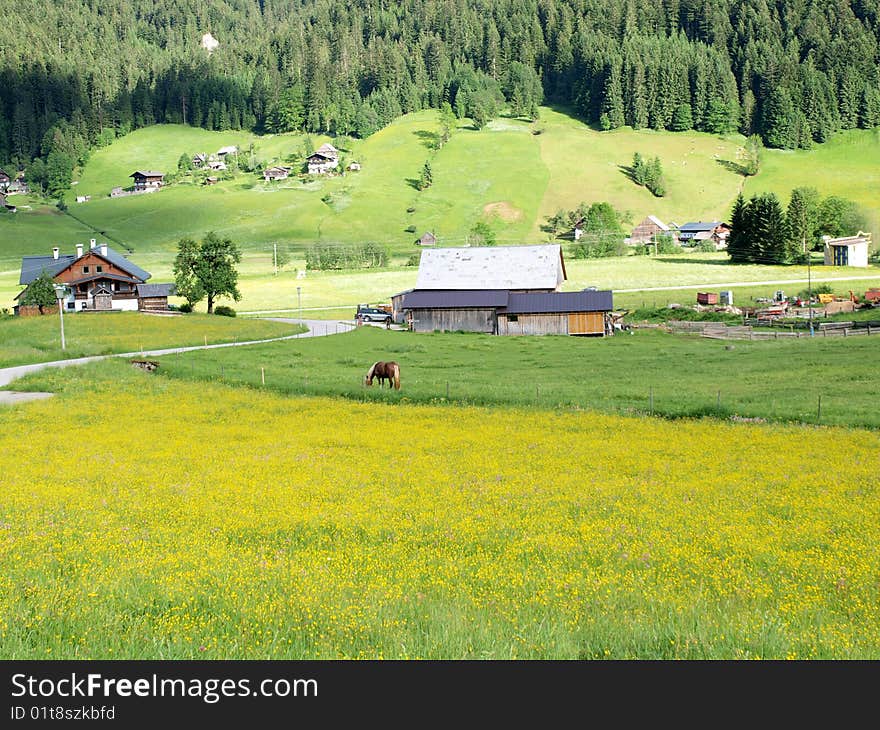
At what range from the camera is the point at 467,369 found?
2098 inches

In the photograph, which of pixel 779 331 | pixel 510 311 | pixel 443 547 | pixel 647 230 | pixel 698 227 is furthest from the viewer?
pixel 647 230

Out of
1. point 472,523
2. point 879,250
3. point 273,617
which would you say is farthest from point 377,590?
point 879,250

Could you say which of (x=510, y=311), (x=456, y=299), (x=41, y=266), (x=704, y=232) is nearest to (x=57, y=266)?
(x=41, y=266)

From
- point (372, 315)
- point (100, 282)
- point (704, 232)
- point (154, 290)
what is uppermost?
point (704, 232)

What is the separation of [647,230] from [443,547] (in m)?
179

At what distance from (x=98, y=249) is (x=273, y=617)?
355 feet

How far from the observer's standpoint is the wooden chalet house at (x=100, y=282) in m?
106

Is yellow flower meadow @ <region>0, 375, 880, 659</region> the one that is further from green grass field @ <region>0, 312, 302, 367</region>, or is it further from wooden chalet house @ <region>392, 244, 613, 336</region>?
wooden chalet house @ <region>392, 244, 613, 336</region>

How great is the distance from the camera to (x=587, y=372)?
50156 mm

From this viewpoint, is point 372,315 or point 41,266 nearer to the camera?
point 372,315

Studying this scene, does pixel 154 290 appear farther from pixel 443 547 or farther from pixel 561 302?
pixel 443 547

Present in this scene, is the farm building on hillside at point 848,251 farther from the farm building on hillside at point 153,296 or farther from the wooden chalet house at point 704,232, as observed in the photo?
the farm building on hillside at point 153,296

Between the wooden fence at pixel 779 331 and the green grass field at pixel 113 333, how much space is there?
3812 cm

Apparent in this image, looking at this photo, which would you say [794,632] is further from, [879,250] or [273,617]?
[879,250]
